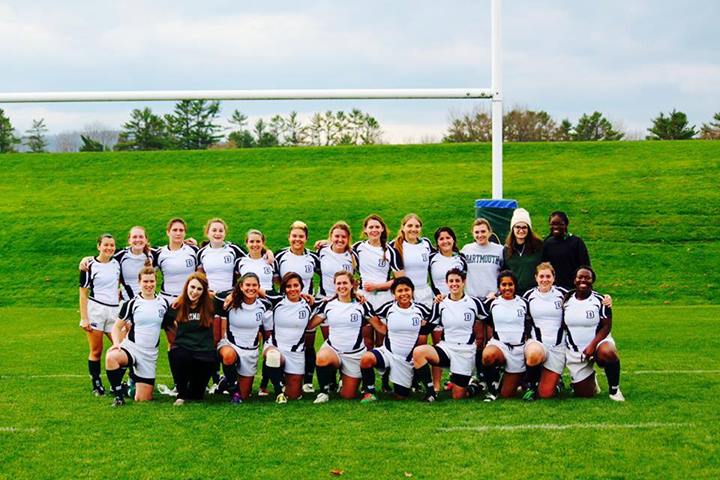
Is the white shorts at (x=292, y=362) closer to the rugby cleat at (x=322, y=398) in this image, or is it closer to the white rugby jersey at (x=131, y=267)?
the rugby cleat at (x=322, y=398)

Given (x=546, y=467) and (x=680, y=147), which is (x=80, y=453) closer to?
(x=546, y=467)

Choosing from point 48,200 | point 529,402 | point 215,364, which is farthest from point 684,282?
point 48,200

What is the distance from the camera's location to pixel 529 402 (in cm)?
570

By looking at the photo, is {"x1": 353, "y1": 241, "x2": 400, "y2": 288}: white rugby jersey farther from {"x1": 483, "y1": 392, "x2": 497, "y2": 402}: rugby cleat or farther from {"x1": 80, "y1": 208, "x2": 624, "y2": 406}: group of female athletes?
{"x1": 483, "y1": 392, "x2": 497, "y2": 402}: rugby cleat

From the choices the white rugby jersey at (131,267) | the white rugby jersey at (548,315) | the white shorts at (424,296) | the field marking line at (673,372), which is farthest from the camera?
the field marking line at (673,372)

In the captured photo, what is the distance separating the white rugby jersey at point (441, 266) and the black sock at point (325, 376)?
1021mm

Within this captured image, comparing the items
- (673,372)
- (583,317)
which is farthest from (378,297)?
(673,372)

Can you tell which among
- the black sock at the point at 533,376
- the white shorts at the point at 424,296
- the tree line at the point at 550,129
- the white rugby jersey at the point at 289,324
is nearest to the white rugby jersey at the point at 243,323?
the white rugby jersey at the point at 289,324

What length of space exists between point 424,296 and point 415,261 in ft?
0.90

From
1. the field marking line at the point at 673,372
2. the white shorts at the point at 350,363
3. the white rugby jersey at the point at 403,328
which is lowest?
the field marking line at the point at 673,372

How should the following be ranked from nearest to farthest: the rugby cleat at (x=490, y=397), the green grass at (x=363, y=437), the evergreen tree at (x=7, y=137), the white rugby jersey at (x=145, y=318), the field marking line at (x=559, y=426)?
the green grass at (x=363, y=437) → the field marking line at (x=559, y=426) → the rugby cleat at (x=490, y=397) → the white rugby jersey at (x=145, y=318) → the evergreen tree at (x=7, y=137)

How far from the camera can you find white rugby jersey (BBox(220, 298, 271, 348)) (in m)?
6.01

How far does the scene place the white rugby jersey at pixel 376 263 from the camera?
6.36m

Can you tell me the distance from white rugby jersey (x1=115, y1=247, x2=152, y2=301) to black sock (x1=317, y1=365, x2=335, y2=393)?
160 cm
